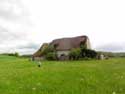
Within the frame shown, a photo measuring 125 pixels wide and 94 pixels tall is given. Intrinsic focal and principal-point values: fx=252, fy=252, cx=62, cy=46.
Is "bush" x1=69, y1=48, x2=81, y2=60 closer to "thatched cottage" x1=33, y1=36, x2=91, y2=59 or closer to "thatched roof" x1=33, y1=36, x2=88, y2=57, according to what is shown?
"thatched cottage" x1=33, y1=36, x2=91, y2=59

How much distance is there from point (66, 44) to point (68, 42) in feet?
3.37

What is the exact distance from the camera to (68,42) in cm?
7925

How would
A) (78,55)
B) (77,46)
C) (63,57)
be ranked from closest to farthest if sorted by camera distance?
(78,55) → (63,57) → (77,46)

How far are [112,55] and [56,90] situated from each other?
68329mm

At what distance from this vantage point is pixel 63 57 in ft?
233

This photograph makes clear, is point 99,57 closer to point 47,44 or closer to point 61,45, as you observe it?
point 61,45

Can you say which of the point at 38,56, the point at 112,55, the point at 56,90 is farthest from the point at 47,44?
the point at 56,90

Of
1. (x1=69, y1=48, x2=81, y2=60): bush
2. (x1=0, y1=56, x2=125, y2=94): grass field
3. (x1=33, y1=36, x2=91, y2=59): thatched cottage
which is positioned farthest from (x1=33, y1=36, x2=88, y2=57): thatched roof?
(x1=0, y1=56, x2=125, y2=94): grass field

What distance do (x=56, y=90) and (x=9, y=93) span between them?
75.7 inches

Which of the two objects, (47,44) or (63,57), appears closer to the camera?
(63,57)

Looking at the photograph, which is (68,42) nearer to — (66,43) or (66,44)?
(66,43)

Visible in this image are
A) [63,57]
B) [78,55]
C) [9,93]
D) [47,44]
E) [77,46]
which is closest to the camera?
[9,93]

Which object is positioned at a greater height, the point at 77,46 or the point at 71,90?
the point at 77,46

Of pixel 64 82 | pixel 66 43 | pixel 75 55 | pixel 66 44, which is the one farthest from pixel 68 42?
pixel 64 82
